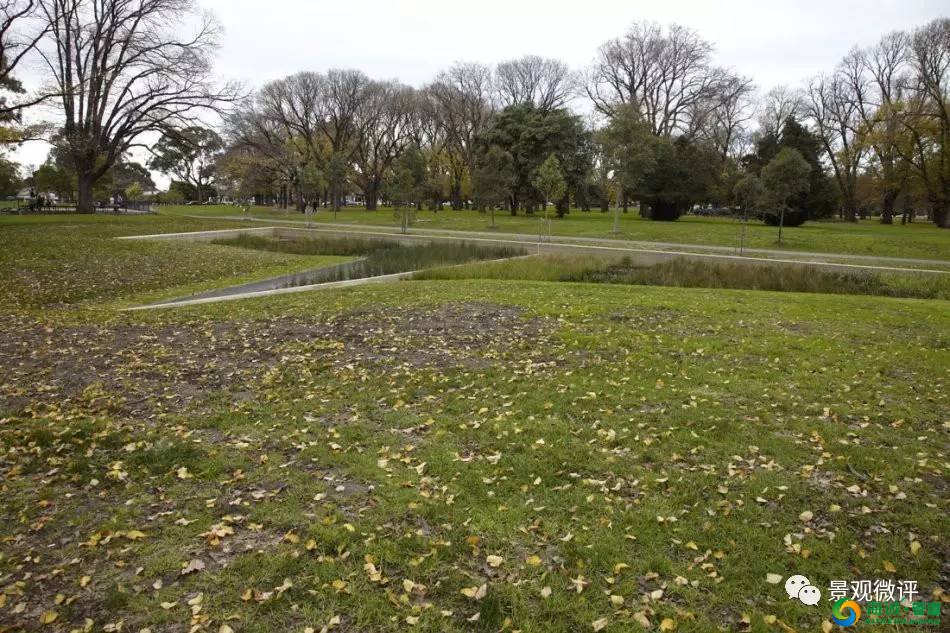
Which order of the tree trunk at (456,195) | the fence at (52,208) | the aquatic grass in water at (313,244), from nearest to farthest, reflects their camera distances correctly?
1. the aquatic grass in water at (313,244)
2. the fence at (52,208)
3. the tree trunk at (456,195)

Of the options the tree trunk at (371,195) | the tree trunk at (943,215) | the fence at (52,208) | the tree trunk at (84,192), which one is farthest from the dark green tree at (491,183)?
the tree trunk at (943,215)

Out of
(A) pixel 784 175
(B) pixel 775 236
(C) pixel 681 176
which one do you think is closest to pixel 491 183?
(C) pixel 681 176

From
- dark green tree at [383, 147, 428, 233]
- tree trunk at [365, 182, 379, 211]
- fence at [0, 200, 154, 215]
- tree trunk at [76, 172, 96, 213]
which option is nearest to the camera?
tree trunk at [76, 172, 96, 213]

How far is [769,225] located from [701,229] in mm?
8541

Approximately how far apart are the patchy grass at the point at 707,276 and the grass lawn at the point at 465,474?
7093 mm

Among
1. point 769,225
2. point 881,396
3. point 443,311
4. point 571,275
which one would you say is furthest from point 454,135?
point 881,396

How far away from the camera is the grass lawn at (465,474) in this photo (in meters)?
3.47

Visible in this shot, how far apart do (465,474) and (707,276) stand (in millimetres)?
15112

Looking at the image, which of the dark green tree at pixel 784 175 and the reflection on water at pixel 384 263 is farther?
the dark green tree at pixel 784 175

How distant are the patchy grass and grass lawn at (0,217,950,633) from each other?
23.3 feet

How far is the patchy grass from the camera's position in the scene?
1616cm

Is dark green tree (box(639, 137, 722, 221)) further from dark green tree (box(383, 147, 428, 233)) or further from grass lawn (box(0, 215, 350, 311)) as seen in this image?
grass lawn (box(0, 215, 350, 311))

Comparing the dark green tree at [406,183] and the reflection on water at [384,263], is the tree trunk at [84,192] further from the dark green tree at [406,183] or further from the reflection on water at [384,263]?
the dark green tree at [406,183]

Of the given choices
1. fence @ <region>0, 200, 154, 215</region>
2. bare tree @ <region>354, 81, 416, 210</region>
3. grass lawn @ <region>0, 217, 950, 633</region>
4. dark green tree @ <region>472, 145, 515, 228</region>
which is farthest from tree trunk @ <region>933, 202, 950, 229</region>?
fence @ <region>0, 200, 154, 215</region>
